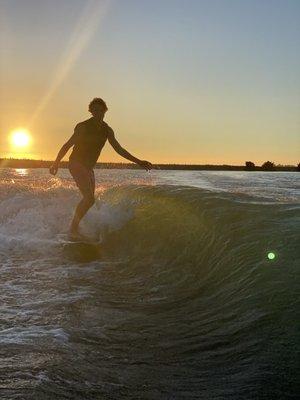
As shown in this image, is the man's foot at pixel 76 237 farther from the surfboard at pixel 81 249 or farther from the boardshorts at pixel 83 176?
the boardshorts at pixel 83 176

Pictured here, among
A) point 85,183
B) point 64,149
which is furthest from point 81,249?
point 64,149

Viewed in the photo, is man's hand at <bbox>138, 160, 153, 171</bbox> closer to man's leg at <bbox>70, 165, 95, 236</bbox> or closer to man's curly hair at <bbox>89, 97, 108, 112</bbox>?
man's leg at <bbox>70, 165, 95, 236</bbox>

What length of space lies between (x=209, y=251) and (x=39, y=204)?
7439mm

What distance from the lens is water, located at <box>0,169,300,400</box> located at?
3.29 m

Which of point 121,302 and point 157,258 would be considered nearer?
point 121,302

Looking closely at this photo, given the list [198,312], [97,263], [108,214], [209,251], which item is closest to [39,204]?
[108,214]

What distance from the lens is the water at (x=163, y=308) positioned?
10.8 feet

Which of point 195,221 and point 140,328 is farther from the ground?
point 195,221

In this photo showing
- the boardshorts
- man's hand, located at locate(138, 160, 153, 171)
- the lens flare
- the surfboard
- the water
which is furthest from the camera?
the boardshorts

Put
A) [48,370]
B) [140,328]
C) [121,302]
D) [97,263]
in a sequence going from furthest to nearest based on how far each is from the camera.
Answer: [97,263]
[121,302]
[140,328]
[48,370]

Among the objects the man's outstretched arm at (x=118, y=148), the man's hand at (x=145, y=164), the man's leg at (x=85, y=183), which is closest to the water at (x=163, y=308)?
the man's leg at (x=85, y=183)

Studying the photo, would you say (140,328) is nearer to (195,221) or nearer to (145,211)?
(195,221)

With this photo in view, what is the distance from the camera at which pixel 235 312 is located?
188 inches

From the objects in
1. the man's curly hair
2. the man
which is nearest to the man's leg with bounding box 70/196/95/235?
the man
